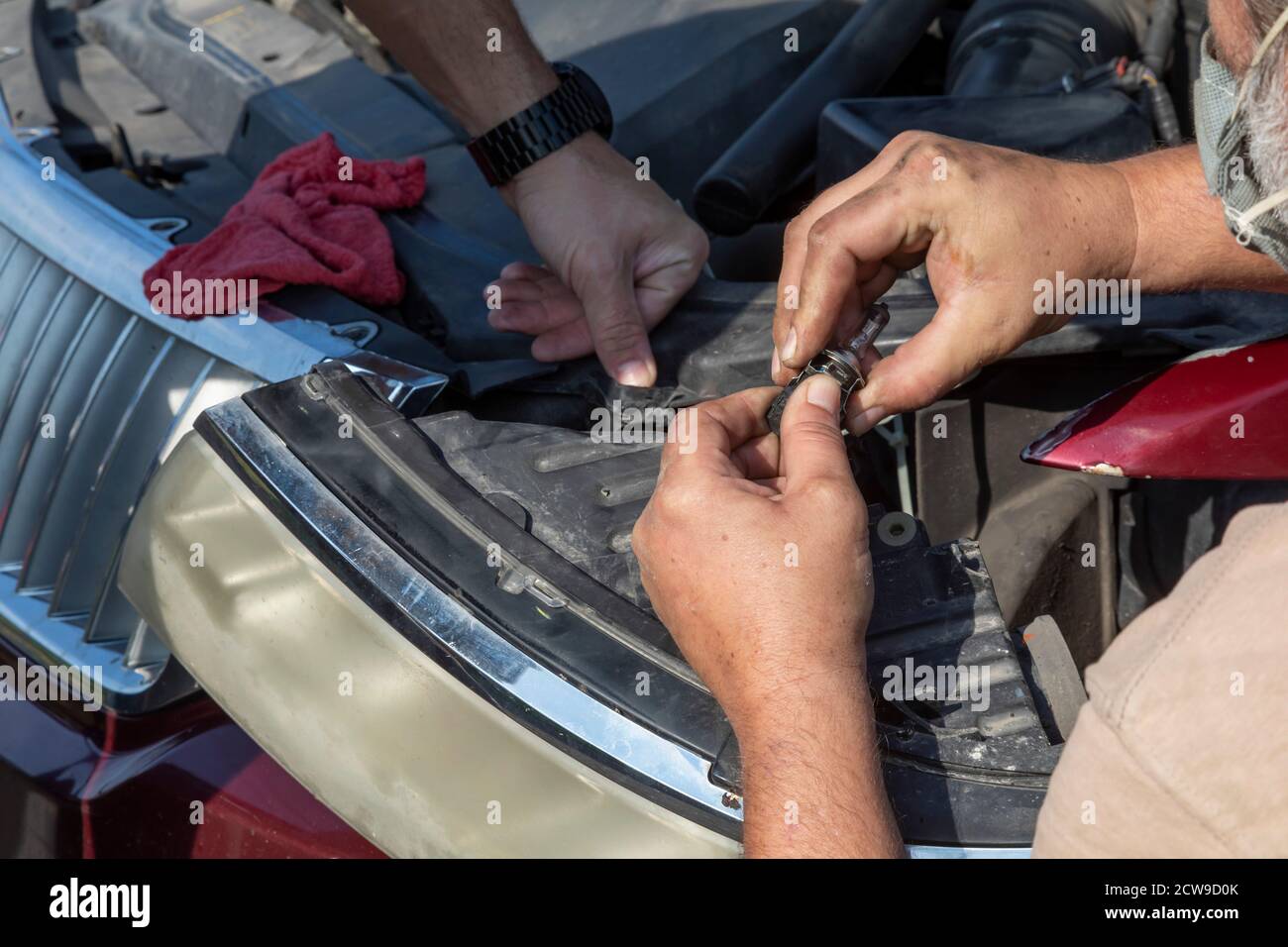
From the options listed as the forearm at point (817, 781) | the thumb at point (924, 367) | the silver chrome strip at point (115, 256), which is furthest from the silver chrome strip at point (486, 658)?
the thumb at point (924, 367)

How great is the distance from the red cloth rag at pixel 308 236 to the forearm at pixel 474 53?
0.70ft

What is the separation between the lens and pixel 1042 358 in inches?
65.4

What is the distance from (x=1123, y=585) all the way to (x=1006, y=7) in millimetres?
1178

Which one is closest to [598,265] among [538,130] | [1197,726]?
[538,130]

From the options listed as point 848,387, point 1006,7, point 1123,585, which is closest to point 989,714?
point 848,387

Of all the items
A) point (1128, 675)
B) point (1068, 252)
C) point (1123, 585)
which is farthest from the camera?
point (1123, 585)

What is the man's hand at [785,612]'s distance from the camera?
3.58ft

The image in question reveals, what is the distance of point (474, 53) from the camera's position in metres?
1.89

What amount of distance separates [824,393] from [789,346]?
0.08 meters

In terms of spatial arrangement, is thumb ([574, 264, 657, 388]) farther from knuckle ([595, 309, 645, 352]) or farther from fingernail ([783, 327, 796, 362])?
fingernail ([783, 327, 796, 362])

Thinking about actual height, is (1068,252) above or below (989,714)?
above

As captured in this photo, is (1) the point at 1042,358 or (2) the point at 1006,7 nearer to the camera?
(1) the point at 1042,358
